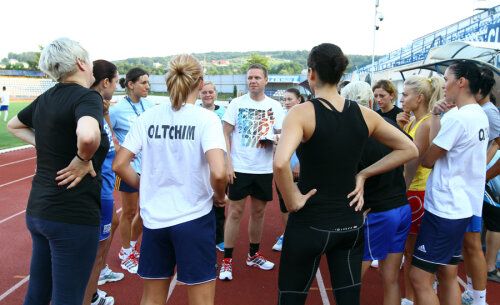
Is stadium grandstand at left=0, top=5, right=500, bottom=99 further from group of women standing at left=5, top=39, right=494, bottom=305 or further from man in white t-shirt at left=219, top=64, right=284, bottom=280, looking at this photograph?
group of women standing at left=5, top=39, right=494, bottom=305

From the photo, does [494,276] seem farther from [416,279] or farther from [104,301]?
[104,301]

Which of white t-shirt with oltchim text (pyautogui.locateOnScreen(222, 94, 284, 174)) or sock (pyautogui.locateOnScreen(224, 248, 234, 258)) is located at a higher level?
white t-shirt with oltchim text (pyautogui.locateOnScreen(222, 94, 284, 174))

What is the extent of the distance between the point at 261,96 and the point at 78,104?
243cm

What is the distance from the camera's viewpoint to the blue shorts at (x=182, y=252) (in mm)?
1909

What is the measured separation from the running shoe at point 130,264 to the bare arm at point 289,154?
2.55 meters

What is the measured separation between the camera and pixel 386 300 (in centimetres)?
249

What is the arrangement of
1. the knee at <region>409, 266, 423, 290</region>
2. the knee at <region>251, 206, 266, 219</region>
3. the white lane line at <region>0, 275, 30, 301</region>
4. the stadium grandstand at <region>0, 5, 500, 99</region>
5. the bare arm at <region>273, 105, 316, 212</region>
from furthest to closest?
the stadium grandstand at <region>0, 5, 500, 99</region> → the knee at <region>251, 206, 266, 219</region> → the white lane line at <region>0, 275, 30, 301</region> → the knee at <region>409, 266, 423, 290</region> → the bare arm at <region>273, 105, 316, 212</region>

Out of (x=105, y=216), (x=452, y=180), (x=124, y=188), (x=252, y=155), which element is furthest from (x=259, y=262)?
(x=452, y=180)

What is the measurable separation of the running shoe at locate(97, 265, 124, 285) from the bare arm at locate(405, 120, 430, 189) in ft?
9.46

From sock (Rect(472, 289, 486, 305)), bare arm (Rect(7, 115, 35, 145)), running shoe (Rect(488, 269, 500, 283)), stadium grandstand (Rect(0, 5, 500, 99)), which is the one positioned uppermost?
stadium grandstand (Rect(0, 5, 500, 99))

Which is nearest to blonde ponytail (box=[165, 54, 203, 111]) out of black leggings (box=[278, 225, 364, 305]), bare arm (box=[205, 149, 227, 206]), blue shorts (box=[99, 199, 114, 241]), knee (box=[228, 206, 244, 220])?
bare arm (box=[205, 149, 227, 206])

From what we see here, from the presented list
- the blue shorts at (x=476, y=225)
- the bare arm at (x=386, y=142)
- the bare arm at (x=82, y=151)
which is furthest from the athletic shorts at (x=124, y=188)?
the blue shorts at (x=476, y=225)

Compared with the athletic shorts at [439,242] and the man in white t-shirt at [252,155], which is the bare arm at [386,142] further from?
the man in white t-shirt at [252,155]

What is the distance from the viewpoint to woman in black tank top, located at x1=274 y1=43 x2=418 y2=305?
1.77 meters
